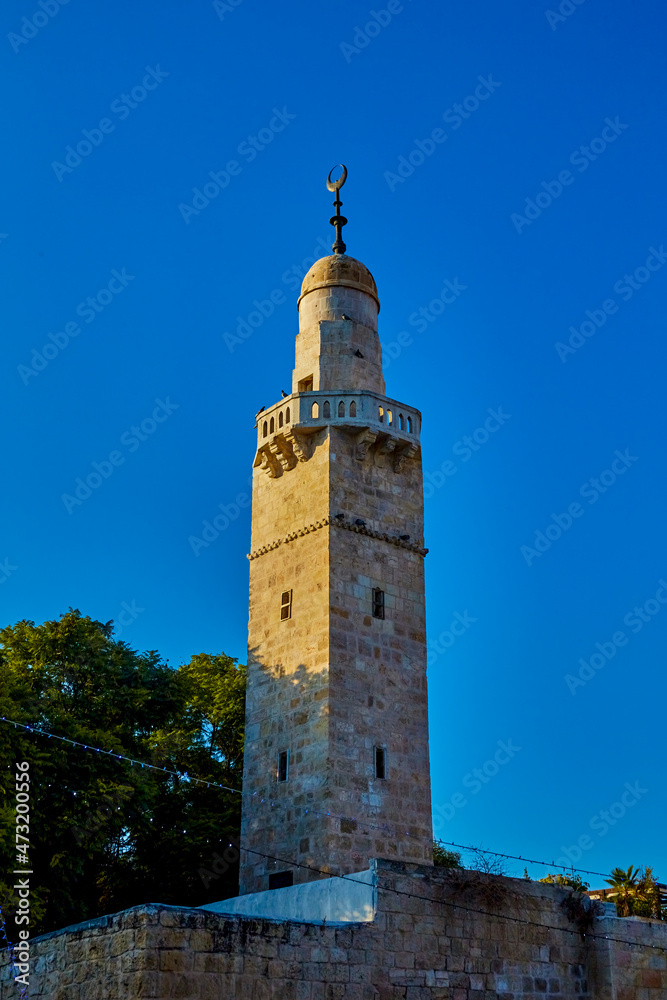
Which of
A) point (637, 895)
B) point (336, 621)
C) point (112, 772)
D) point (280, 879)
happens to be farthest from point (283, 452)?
point (637, 895)

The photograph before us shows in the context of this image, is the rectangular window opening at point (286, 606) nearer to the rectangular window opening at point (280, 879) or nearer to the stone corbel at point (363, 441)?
→ the stone corbel at point (363, 441)

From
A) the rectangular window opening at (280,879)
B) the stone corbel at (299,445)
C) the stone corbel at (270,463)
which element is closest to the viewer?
the rectangular window opening at (280,879)

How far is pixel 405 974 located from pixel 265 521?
378 inches

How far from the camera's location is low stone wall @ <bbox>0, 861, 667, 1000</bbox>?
39.8ft

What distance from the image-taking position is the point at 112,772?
A: 2155cm

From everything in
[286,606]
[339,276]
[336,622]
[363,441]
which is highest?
[339,276]

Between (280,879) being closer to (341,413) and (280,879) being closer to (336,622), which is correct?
(336,622)

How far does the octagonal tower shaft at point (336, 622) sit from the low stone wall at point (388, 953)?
8.93 feet

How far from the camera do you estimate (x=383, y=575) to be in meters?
20.4

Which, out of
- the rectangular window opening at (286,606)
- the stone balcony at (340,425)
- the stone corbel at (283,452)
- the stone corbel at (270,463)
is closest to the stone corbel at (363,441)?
the stone balcony at (340,425)

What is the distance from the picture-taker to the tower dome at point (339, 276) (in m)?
23.1

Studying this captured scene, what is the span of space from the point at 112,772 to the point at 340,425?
27.3ft

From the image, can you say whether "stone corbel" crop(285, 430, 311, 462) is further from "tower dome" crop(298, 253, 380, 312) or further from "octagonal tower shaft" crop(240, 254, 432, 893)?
"tower dome" crop(298, 253, 380, 312)

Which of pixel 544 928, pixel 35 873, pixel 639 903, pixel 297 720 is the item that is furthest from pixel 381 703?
pixel 639 903
